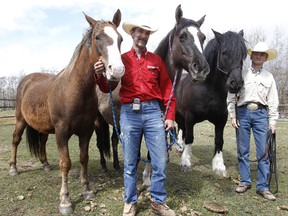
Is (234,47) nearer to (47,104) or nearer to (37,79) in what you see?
(47,104)

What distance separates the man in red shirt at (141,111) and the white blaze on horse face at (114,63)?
10.2 inches

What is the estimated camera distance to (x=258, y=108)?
12.0 feet

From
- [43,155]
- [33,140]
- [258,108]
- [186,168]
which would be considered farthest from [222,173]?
[33,140]

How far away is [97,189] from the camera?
3912mm

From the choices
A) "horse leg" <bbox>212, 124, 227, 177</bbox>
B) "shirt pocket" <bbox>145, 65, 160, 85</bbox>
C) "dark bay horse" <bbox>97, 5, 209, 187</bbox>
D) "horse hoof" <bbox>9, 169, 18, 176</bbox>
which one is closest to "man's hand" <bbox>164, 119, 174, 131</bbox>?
"shirt pocket" <bbox>145, 65, 160, 85</bbox>

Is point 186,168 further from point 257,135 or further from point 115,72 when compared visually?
point 115,72

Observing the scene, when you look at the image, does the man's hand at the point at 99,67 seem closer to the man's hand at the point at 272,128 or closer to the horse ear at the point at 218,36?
the horse ear at the point at 218,36

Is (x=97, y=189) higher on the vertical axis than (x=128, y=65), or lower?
lower

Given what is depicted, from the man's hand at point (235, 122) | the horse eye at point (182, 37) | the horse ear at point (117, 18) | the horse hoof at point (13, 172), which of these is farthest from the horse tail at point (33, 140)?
the man's hand at point (235, 122)

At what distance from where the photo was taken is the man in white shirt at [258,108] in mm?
3607

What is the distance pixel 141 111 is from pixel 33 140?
2.97m

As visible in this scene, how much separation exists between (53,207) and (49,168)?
162 cm

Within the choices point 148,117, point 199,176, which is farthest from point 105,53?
point 199,176

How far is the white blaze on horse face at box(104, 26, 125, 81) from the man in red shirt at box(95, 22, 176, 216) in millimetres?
259
